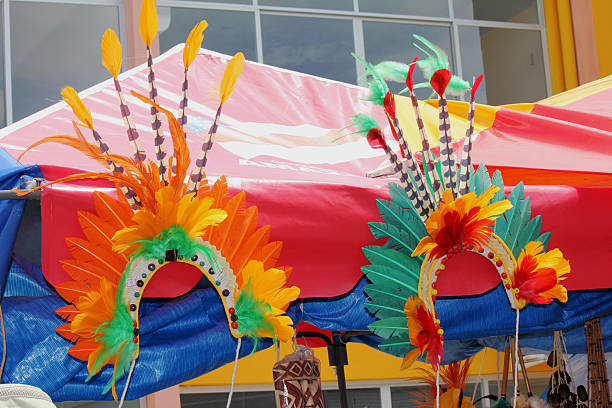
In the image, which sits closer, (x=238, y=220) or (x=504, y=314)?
(x=238, y=220)

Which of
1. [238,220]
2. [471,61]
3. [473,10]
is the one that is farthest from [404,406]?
[238,220]

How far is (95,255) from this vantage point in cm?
161

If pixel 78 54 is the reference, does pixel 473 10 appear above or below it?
above

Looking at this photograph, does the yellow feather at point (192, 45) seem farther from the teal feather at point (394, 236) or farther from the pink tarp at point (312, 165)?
the teal feather at point (394, 236)

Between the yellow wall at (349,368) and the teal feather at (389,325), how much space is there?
3.61 m

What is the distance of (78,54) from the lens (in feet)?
19.2

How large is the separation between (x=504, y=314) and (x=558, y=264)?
7.3 inches

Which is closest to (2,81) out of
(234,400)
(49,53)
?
(49,53)

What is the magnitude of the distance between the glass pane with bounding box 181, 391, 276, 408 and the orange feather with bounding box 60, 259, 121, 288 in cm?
→ 460

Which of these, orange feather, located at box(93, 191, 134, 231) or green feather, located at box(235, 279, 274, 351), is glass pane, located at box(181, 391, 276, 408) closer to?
green feather, located at box(235, 279, 274, 351)

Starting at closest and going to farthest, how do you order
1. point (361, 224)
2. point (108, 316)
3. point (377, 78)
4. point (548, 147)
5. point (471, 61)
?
point (108, 316)
point (361, 224)
point (377, 78)
point (548, 147)
point (471, 61)

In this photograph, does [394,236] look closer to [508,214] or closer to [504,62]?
[508,214]

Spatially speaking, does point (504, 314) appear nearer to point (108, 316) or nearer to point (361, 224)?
point (361, 224)

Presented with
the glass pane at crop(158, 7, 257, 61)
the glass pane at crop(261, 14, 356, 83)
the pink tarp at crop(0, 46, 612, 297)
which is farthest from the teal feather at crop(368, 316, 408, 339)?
the glass pane at crop(261, 14, 356, 83)
